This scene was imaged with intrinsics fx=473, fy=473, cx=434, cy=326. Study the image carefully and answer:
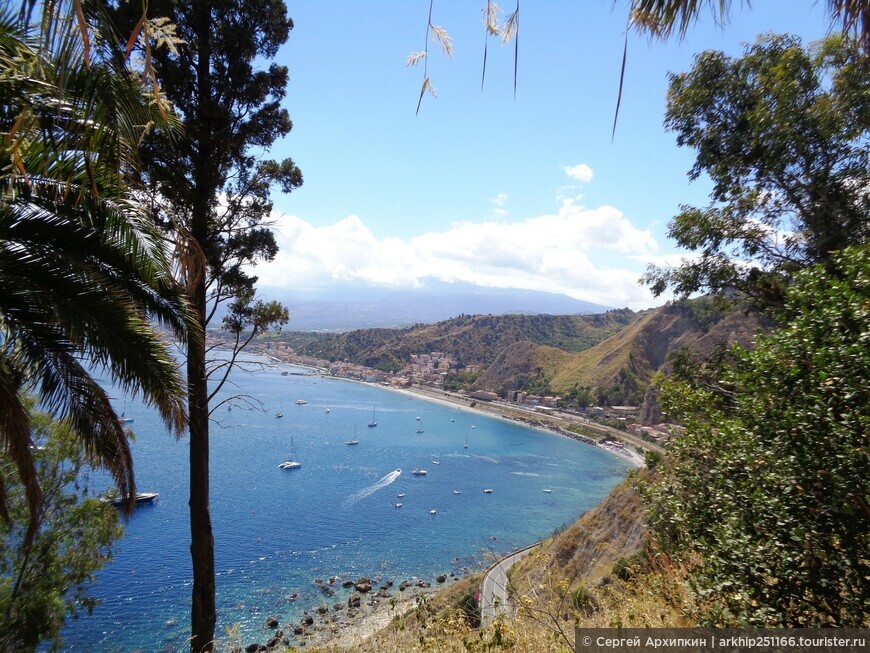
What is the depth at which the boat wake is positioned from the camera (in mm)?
28811

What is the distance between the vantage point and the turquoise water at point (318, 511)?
56.4 feet

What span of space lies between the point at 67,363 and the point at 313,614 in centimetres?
1737

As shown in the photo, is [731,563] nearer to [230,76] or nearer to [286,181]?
[286,181]

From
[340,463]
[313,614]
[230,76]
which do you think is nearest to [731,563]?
[230,76]

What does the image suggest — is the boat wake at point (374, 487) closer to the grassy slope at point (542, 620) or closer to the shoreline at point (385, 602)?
the shoreline at point (385, 602)

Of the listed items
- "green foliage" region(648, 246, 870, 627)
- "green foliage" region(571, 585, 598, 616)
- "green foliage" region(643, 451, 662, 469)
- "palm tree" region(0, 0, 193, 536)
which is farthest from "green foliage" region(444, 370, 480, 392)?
"green foliage" region(648, 246, 870, 627)

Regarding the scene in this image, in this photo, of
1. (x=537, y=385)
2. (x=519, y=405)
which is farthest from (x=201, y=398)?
(x=537, y=385)

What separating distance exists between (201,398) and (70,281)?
6.75 ft

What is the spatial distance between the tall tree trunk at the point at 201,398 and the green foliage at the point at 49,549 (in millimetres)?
2691

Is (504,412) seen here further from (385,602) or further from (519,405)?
(385,602)

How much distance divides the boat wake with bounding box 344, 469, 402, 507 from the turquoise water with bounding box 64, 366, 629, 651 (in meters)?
0.16

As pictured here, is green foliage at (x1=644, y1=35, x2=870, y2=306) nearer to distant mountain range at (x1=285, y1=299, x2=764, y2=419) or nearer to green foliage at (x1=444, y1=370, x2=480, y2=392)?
distant mountain range at (x1=285, y1=299, x2=764, y2=419)

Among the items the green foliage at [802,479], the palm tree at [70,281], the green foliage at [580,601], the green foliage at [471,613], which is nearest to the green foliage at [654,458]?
the green foliage at [580,601]

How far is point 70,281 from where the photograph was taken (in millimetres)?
2715
